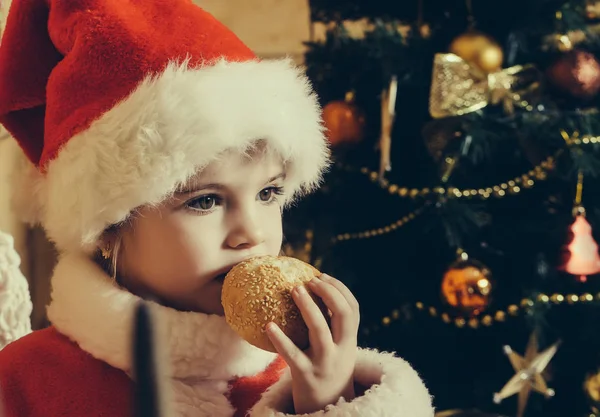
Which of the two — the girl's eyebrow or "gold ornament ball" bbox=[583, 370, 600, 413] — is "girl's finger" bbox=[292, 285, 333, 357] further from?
"gold ornament ball" bbox=[583, 370, 600, 413]

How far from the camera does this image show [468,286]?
121 centimetres

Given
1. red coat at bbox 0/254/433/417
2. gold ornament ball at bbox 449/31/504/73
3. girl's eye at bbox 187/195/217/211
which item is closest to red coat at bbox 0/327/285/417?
red coat at bbox 0/254/433/417

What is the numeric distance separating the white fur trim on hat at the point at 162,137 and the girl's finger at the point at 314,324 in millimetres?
185

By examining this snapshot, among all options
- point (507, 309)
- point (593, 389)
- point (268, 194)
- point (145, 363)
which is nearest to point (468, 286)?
point (507, 309)

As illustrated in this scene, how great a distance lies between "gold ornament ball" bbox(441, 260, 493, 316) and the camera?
3.99 ft

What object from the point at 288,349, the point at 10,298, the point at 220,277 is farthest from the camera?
the point at 10,298

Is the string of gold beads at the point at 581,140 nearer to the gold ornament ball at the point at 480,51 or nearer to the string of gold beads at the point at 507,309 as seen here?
the gold ornament ball at the point at 480,51

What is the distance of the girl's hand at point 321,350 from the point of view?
621 mm

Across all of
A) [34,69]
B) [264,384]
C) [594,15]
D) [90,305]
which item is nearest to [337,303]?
[264,384]

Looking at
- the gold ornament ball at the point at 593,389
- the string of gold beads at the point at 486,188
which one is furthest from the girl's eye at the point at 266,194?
the gold ornament ball at the point at 593,389

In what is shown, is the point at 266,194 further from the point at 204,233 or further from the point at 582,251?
the point at 582,251

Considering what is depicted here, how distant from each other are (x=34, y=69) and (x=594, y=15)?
3.69 ft

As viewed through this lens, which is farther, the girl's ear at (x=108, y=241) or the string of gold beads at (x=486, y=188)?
the string of gold beads at (x=486, y=188)

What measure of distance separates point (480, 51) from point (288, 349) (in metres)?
0.81
